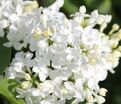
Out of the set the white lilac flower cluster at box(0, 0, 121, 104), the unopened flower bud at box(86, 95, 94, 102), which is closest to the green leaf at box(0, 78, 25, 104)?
the white lilac flower cluster at box(0, 0, 121, 104)

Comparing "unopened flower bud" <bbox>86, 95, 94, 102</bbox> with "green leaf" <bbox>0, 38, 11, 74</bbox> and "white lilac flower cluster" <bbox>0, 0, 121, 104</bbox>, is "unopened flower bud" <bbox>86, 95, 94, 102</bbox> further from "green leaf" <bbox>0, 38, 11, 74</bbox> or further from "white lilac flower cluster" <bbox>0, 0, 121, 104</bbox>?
"green leaf" <bbox>0, 38, 11, 74</bbox>

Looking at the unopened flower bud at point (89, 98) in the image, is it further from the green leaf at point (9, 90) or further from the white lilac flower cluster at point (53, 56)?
the green leaf at point (9, 90)

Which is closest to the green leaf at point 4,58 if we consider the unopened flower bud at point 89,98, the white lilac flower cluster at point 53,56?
the white lilac flower cluster at point 53,56

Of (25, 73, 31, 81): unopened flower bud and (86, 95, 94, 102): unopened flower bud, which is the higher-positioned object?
(25, 73, 31, 81): unopened flower bud

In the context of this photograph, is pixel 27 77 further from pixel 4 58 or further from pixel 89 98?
pixel 89 98

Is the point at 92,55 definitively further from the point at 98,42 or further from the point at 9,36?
the point at 9,36

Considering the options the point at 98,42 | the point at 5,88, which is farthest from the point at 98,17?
the point at 5,88
